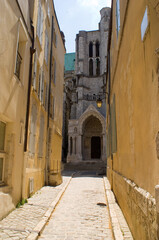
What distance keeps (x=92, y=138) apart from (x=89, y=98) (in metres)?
7.20

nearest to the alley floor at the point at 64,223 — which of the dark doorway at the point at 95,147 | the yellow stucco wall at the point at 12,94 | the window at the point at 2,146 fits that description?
the yellow stucco wall at the point at 12,94

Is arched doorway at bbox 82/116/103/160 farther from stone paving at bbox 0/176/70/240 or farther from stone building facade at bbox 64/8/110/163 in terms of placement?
stone paving at bbox 0/176/70/240

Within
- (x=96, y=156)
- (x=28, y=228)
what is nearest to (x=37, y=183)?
(x=28, y=228)

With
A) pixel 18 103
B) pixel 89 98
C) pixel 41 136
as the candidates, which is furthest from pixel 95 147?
pixel 18 103

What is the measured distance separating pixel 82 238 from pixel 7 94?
3.74 meters

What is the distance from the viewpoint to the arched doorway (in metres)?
32.1

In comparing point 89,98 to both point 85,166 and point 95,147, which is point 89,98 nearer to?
point 95,147

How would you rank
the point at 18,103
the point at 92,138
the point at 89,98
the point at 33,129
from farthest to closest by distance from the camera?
the point at 89,98
the point at 92,138
the point at 33,129
the point at 18,103

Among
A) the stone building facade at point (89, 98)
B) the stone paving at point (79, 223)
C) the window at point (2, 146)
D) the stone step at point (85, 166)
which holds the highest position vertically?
the stone building facade at point (89, 98)

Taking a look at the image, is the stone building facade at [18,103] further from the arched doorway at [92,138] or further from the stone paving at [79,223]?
the arched doorway at [92,138]

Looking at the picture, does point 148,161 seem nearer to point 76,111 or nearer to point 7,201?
point 7,201

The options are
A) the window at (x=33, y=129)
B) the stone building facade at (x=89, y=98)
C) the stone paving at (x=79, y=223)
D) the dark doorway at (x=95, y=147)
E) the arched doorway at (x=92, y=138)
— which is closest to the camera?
the stone paving at (x=79, y=223)

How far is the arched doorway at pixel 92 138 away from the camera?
32.1 metres

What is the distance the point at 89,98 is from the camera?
3544 cm
